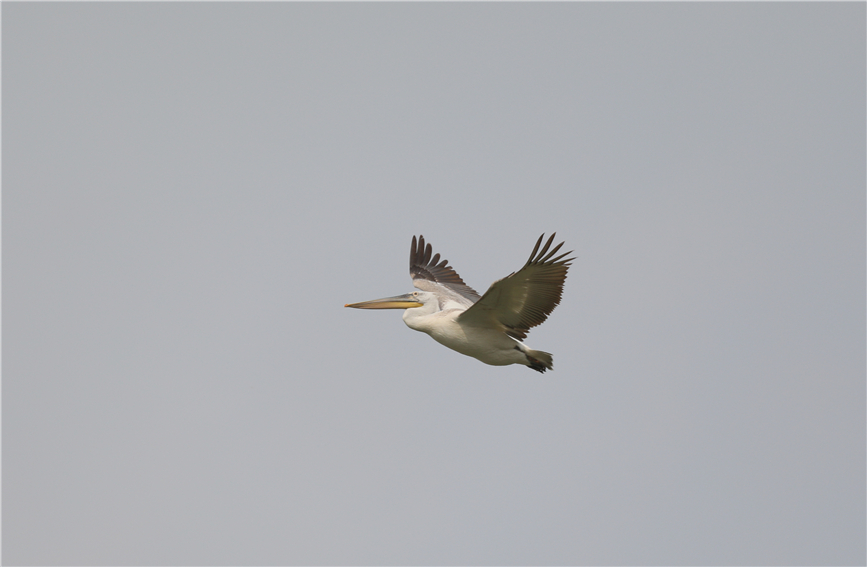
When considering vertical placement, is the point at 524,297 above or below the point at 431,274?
below

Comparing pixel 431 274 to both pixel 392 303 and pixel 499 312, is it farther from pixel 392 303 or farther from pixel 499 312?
pixel 499 312

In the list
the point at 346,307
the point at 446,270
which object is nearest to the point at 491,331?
the point at 346,307

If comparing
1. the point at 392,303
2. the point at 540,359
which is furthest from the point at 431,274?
the point at 540,359

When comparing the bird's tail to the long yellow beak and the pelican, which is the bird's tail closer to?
the pelican

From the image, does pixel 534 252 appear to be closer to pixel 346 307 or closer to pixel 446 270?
pixel 346 307

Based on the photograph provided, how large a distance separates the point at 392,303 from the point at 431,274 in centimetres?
215

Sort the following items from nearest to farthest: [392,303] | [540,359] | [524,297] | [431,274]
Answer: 1. [524,297]
2. [540,359]
3. [392,303]
4. [431,274]

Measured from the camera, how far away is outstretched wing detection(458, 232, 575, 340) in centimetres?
864

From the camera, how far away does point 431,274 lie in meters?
13.4

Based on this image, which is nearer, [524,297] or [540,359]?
[524,297]

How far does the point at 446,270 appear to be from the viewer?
44.1 feet

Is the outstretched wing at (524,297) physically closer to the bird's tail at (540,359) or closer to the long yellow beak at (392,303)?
the bird's tail at (540,359)

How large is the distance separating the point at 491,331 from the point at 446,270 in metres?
3.70

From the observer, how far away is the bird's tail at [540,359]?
9.93 meters
